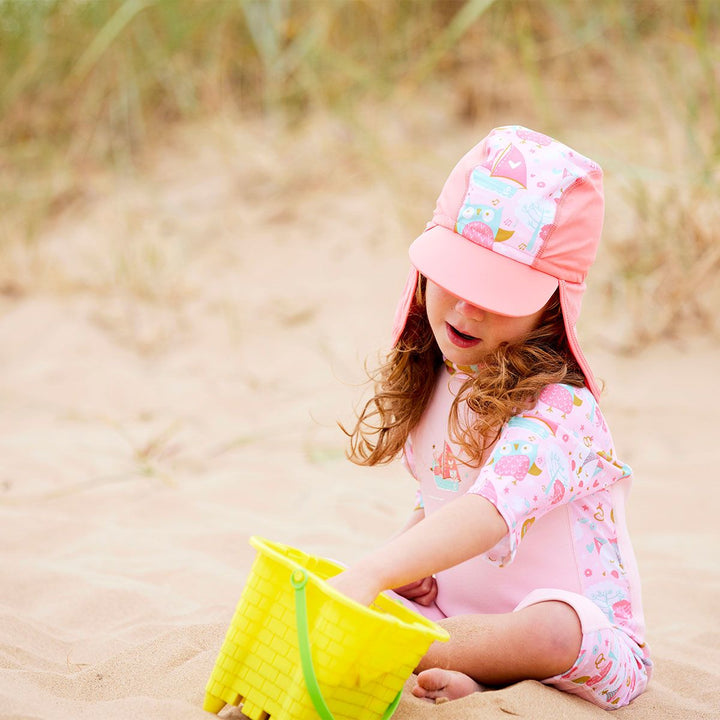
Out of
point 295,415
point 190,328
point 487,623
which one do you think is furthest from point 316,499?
point 190,328

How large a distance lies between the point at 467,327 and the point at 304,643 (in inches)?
23.8

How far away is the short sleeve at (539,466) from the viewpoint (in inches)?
65.3

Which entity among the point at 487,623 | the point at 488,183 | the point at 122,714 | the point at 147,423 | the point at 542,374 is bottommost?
the point at 147,423

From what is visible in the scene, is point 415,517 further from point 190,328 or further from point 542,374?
point 190,328

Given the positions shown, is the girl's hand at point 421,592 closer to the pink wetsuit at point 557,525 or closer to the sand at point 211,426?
the pink wetsuit at point 557,525

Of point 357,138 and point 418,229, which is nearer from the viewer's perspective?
point 418,229

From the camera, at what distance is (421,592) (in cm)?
202

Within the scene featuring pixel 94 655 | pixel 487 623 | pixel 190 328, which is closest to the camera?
pixel 487 623

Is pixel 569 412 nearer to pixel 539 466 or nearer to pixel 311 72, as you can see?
pixel 539 466

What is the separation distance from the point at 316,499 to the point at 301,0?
313cm

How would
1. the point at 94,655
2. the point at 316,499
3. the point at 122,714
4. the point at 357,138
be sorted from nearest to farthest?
the point at 122,714, the point at 94,655, the point at 316,499, the point at 357,138

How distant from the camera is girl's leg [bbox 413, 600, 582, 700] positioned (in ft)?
5.77

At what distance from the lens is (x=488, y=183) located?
179 cm

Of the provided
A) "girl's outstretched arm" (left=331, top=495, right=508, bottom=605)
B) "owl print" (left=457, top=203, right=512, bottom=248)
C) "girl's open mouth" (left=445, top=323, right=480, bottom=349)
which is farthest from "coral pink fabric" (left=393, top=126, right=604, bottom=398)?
"girl's outstretched arm" (left=331, top=495, right=508, bottom=605)
